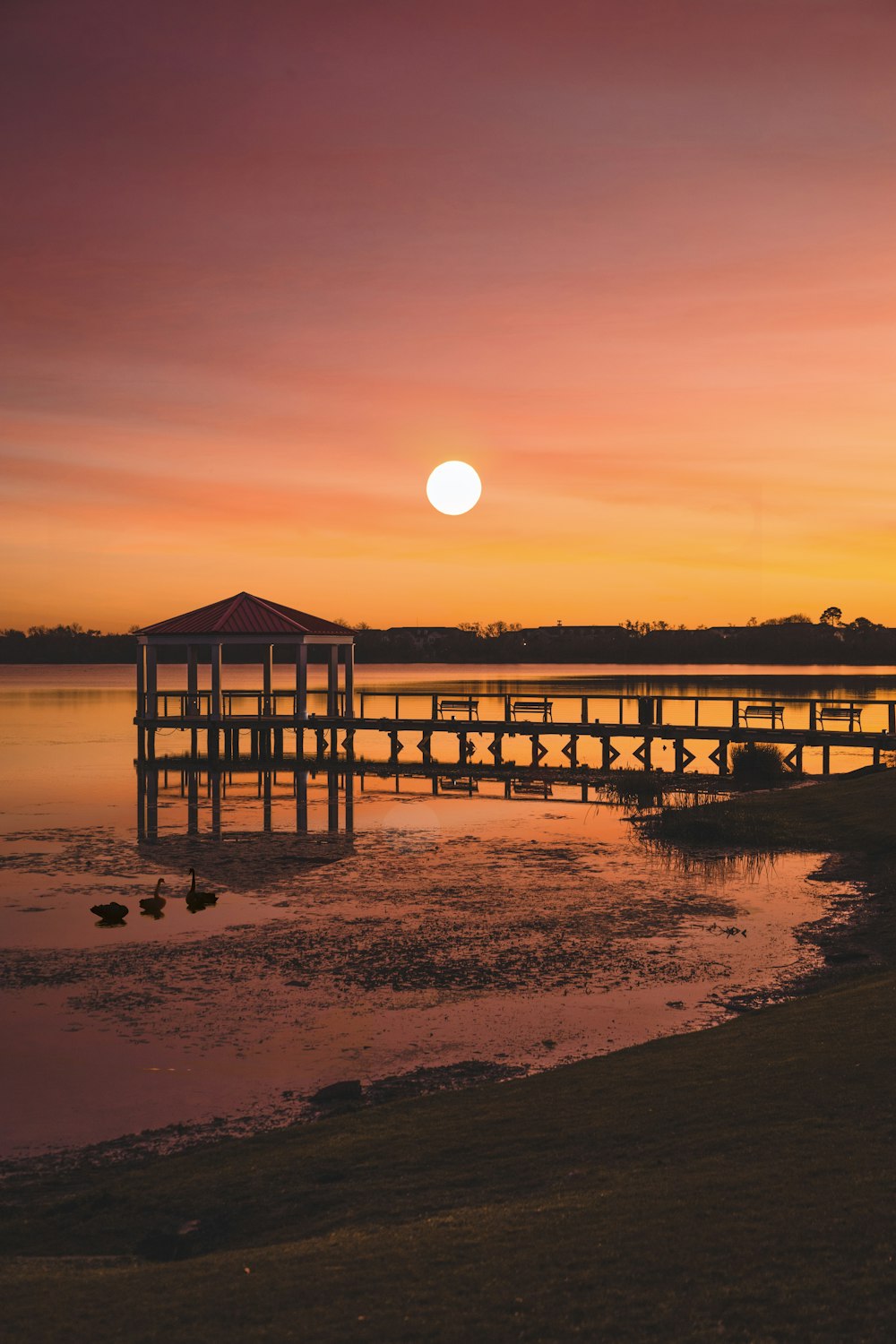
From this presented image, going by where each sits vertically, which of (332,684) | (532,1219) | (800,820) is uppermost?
(332,684)

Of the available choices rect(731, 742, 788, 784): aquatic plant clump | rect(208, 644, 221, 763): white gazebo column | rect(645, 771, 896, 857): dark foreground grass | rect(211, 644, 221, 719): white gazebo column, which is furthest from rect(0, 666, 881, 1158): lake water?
rect(211, 644, 221, 719): white gazebo column

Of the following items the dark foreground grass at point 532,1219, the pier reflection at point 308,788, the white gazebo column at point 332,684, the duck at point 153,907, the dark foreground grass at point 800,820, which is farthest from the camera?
the white gazebo column at point 332,684

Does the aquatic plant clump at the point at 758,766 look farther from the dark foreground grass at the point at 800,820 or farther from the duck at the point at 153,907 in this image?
the duck at the point at 153,907

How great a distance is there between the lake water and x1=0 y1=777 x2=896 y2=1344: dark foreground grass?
1765 mm

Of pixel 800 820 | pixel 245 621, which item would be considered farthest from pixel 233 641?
pixel 800 820

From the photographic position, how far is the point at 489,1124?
930 cm

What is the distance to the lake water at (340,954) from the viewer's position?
38.5ft

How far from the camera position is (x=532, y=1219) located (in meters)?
7.07

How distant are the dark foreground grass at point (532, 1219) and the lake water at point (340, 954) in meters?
1.77

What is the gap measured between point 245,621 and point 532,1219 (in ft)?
131

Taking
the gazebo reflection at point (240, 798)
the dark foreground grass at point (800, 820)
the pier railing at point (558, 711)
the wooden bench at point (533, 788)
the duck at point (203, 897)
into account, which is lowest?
the gazebo reflection at point (240, 798)

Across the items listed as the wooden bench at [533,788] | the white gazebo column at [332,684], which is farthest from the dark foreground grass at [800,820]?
the white gazebo column at [332,684]

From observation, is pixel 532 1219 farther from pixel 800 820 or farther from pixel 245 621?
pixel 245 621

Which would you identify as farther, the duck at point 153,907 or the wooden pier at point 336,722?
the wooden pier at point 336,722
